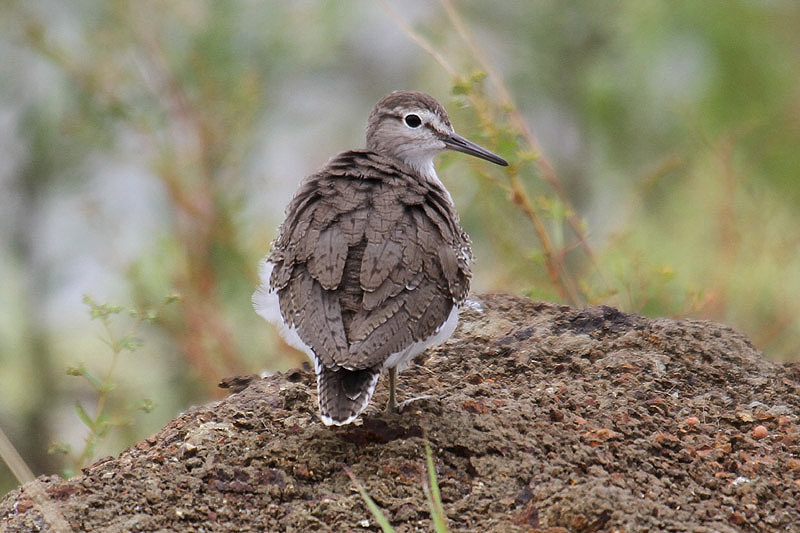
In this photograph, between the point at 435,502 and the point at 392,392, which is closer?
the point at 435,502

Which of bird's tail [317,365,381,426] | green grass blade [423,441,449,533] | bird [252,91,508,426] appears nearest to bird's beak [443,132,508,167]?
bird [252,91,508,426]

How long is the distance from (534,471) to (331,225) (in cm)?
157

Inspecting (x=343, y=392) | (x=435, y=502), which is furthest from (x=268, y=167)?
(x=435, y=502)

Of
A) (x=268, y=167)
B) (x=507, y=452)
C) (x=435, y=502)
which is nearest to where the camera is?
(x=435, y=502)

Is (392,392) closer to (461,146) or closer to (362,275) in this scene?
(362,275)

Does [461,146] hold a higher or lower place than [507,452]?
higher

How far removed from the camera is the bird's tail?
457 cm

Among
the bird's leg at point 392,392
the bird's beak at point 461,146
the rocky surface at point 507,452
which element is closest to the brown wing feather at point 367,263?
the bird's leg at point 392,392

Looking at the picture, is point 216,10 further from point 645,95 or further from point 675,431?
point 675,431

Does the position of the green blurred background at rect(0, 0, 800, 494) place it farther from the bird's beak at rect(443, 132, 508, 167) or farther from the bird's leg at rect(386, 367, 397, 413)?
the bird's leg at rect(386, 367, 397, 413)

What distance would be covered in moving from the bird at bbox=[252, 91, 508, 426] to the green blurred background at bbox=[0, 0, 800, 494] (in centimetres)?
191

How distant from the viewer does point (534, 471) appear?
14.5 feet

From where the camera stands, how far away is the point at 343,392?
182 inches

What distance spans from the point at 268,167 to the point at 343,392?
4.73m
